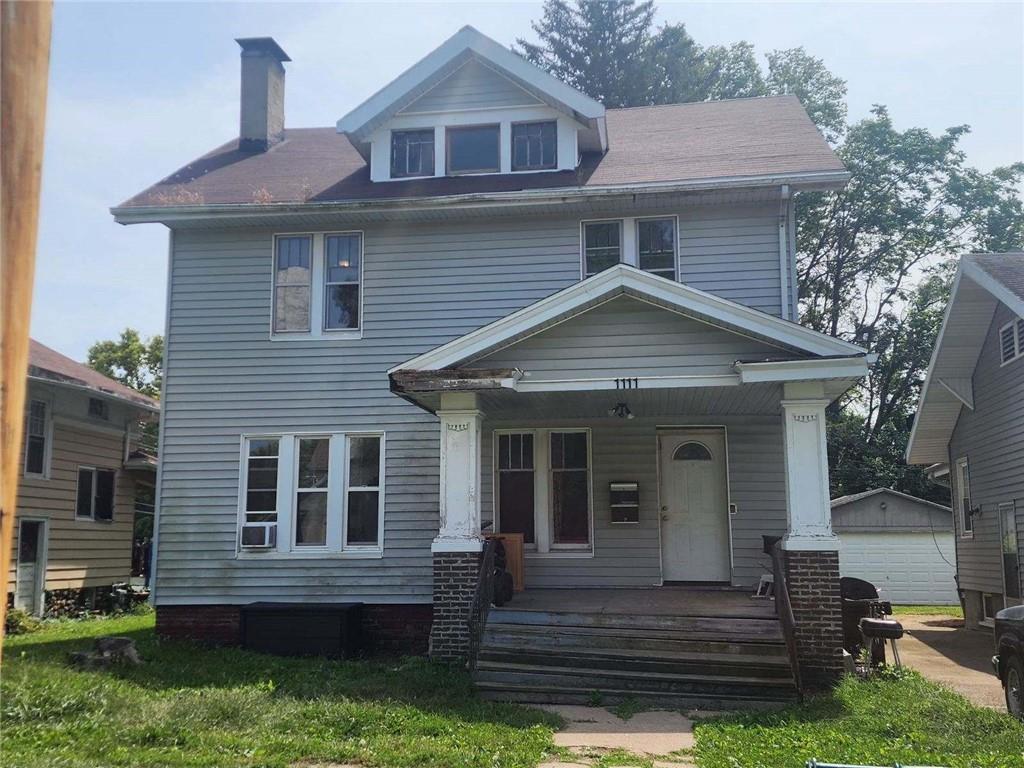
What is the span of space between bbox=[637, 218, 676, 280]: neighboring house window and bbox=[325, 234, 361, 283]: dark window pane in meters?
4.21

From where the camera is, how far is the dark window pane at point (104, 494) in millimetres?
20516

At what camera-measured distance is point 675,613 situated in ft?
35.1

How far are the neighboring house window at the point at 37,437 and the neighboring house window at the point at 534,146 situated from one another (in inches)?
416

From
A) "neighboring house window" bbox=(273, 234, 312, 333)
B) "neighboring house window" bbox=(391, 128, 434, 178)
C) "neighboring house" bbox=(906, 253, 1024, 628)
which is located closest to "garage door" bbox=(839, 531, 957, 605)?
"neighboring house" bbox=(906, 253, 1024, 628)

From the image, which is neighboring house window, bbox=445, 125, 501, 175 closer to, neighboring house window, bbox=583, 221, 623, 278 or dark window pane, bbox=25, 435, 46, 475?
neighboring house window, bbox=583, 221, 623, 278

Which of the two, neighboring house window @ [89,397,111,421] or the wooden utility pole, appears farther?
neighboring house window @ [89,397,111,421]

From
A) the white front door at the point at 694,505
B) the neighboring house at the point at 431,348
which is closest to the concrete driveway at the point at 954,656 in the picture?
the neighboring house at the point at 431,348

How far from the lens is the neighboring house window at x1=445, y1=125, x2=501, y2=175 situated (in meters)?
14.7

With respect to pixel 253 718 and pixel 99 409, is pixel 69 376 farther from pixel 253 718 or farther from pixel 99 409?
pixel 253 718

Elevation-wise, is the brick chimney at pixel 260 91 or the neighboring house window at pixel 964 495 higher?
the brick chimney at pixel 260 91

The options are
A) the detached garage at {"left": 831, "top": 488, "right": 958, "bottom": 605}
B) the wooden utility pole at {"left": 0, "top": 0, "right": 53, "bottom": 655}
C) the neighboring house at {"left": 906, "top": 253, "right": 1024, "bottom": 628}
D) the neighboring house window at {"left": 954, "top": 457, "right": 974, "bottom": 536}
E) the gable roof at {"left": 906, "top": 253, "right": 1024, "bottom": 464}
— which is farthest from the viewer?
the detached garage at {"left": 831, "top": 488, "right": 958, "bottom": 605}

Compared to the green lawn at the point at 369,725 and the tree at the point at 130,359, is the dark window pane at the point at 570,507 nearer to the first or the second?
the green lawn at the point at 369,725

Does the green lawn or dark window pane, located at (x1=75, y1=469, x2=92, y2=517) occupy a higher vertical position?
dark window pane, located at (x1=75, y1=469, x2=92, y2=517)

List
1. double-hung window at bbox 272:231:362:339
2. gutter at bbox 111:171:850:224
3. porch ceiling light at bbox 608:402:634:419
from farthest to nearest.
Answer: double-hung window at bbox 272:231:362:339, gutter at bbox 111:171:850:224, porch ceiling light at bbox 608:402:634:419
